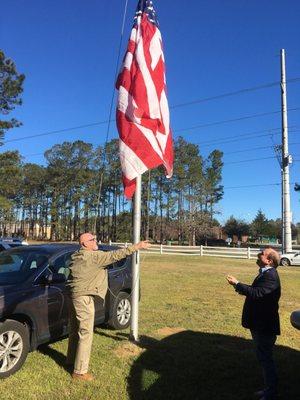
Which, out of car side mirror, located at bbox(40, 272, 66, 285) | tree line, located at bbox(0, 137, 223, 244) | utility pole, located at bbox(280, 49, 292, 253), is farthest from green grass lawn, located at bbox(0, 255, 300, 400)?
tree line, located at bbox(0, 137, 223, 244)

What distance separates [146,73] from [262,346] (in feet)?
14.5

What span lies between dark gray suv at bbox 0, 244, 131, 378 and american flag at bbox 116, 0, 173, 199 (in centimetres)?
162

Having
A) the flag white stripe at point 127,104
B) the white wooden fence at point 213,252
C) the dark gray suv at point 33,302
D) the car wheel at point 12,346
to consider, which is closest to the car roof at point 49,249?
the dark gray suv at point 33,302

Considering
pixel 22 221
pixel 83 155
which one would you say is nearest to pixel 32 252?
pixel 83 155

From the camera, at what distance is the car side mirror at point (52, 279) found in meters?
6.76

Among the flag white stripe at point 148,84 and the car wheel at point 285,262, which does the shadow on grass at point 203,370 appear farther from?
the car wheel at point 285,262

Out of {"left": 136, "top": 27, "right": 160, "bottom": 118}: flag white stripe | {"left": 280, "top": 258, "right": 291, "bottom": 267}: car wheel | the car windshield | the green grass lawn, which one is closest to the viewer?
the green grass lawn

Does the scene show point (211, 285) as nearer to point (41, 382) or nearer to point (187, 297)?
point (187, 297)

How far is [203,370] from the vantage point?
20.9ft

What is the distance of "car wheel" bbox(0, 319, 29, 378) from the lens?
5836 millimetres

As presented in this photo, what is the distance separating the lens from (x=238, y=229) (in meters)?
104

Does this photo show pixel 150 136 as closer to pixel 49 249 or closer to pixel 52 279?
pixel 49 249

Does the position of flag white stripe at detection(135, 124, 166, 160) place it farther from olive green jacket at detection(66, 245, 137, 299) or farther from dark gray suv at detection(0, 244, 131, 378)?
dark gray suv at detection(0, 244, 131, 378)

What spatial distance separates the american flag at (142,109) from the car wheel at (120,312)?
2079mm
